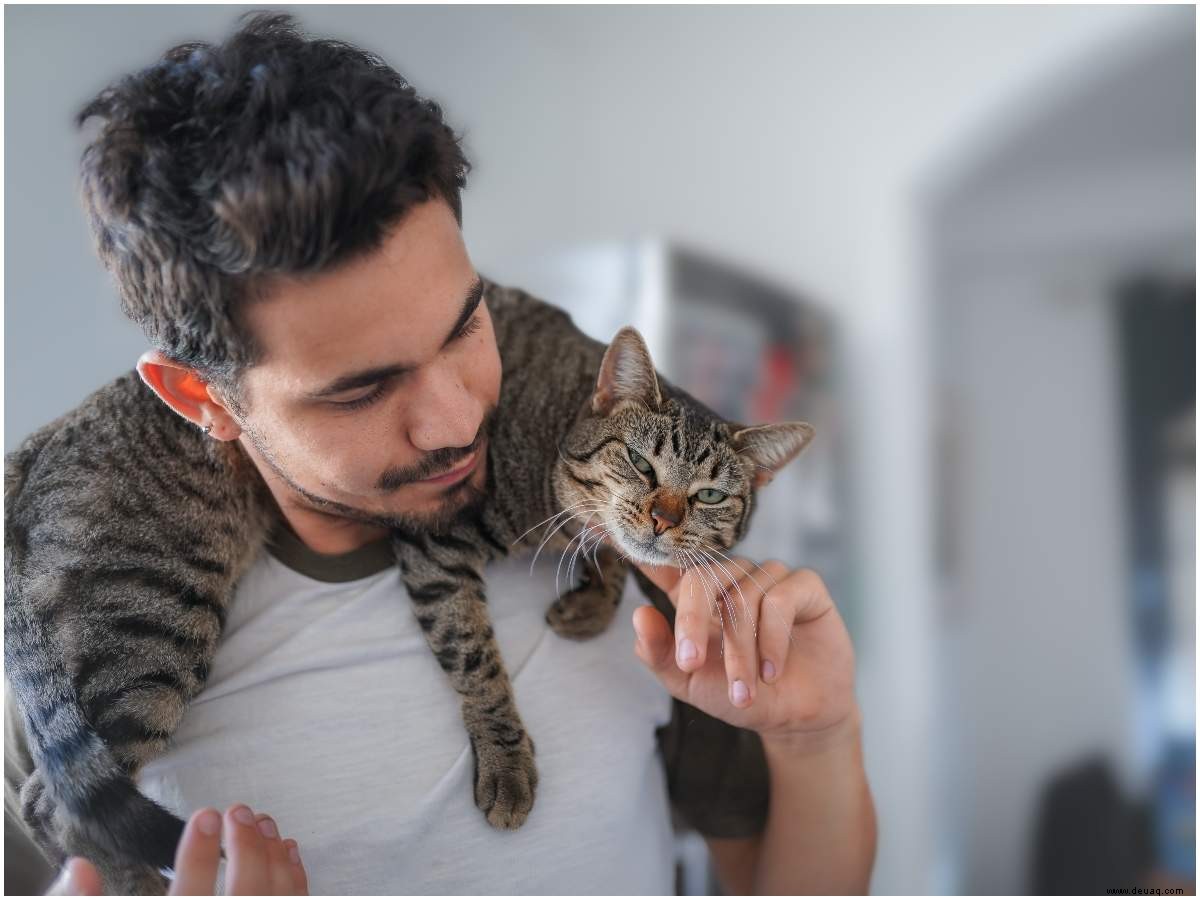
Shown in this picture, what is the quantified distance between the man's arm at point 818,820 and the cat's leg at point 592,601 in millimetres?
235

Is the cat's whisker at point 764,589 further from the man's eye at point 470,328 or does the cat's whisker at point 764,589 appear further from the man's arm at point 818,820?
the man's eye at point 470,328

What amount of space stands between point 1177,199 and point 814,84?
1.68 feet

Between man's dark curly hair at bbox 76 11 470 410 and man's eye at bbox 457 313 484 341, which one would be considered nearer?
man's dark curly hair at bbox 76 11 470 410

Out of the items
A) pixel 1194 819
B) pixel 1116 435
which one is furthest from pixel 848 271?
pixel 1194 819

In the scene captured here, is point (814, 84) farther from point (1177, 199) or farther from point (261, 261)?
point (261, 261)

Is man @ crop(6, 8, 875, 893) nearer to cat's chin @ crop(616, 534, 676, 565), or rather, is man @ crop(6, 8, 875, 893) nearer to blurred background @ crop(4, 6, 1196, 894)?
cat's chin @ crop(616, 534, 676, 565)

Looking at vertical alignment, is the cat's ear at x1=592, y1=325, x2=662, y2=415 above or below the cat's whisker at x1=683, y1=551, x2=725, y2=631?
above

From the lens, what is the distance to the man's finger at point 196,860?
0.70 meters

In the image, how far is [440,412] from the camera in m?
0.71

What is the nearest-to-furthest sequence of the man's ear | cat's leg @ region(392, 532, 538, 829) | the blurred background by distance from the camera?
1. the man's ear
2. cat's leg @ region(392, 532, 538, 829)
3. the blurred background

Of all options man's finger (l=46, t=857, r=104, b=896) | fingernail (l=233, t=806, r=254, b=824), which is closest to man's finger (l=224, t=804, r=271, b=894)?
fingernail (l=233, t=806, r=254, b=824)

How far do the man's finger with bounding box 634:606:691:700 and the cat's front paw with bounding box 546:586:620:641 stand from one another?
0.08m

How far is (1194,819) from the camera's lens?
1.06m

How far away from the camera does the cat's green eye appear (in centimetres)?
87
